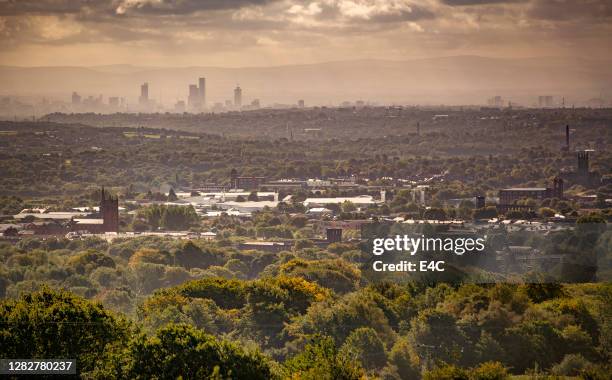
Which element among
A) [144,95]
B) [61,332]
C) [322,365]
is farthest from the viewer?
[144,95]

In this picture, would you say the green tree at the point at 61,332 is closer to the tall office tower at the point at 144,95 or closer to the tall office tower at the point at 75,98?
the tall office tower at the point at 75,98

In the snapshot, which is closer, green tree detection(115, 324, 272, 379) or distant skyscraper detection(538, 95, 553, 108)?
green tree detection(115, 324, 272, 379)

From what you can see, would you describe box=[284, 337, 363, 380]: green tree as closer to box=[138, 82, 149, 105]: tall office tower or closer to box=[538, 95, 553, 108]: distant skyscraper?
box=[538, 95, 553, 108]: distant skyscraper

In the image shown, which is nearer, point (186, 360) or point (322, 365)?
point (186, 360)

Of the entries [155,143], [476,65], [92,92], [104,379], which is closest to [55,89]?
[155,143]

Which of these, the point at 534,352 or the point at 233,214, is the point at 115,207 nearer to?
the point at 233,214

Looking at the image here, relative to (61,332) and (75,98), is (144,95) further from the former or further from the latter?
(61,332)

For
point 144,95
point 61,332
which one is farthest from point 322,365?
point 144,95

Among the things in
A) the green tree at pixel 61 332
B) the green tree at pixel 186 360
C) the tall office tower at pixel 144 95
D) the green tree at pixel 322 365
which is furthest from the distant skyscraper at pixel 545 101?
the green tree at pixel 186 360

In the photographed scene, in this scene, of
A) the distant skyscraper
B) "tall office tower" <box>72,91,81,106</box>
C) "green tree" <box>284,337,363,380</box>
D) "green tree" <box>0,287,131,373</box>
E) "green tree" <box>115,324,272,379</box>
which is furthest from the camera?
"tall office tower" <box>72,91,81,106</box>

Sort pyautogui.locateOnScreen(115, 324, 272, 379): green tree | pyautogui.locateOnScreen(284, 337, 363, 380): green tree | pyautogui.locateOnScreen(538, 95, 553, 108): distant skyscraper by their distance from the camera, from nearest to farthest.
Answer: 1. pyautogui.locateOnScreen(115, 324, 272, 379): green tree
2. pyautogui.locateOnScreen(284, 337, 363, 380): green tree
3. pyautogui.locateOnScreen(538, 95, 553, 108): distant skyscraper

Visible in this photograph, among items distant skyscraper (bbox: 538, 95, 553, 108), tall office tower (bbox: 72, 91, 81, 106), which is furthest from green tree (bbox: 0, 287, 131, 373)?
tall office tower (bbox: 72, 91, 81, 106)
